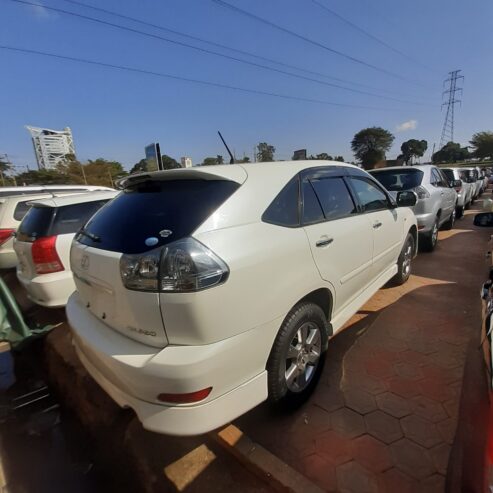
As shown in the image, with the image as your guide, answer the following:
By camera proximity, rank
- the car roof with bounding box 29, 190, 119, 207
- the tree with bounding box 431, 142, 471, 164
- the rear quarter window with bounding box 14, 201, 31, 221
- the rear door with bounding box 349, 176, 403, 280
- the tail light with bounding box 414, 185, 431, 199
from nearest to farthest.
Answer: the rear door with bounding box 349, 176, 403, 280
the car roof with bounding box 29, 190, 119, 207
the rear quarter window with bounding box 14, 201, 31, 221
the tail light with bounding box 414, 185, 431, 199
the tree with bounding box 431, 142, 471, 164

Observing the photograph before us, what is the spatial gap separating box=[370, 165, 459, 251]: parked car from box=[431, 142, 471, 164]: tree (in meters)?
81.6

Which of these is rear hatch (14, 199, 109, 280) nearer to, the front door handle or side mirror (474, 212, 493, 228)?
the front door handle

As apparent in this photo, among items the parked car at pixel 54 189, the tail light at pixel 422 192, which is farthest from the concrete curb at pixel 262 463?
the parked car at pixel 54 189

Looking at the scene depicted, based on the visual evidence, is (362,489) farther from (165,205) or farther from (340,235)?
(165,205)

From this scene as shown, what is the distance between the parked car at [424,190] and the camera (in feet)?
17.9

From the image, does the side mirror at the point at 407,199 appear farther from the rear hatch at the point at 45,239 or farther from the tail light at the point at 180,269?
the rear hatch at the point at 45,239

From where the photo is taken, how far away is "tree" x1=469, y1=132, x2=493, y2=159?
199 feet

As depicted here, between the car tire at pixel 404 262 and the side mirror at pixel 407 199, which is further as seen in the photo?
the car tire at pixel 404 262

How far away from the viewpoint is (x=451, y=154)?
7412 cm

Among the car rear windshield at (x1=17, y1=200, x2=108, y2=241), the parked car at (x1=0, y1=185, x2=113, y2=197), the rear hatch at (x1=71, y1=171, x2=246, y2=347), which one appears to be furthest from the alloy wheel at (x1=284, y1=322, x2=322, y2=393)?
the parked car at (x1=0, y1=185, x2=113, y2=197)

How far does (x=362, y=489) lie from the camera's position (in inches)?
66.7

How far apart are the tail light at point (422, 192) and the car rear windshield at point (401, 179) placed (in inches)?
4.1

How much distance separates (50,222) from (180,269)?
9.72ft

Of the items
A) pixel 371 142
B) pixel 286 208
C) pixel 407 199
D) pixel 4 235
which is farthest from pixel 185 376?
pixel 371 142
